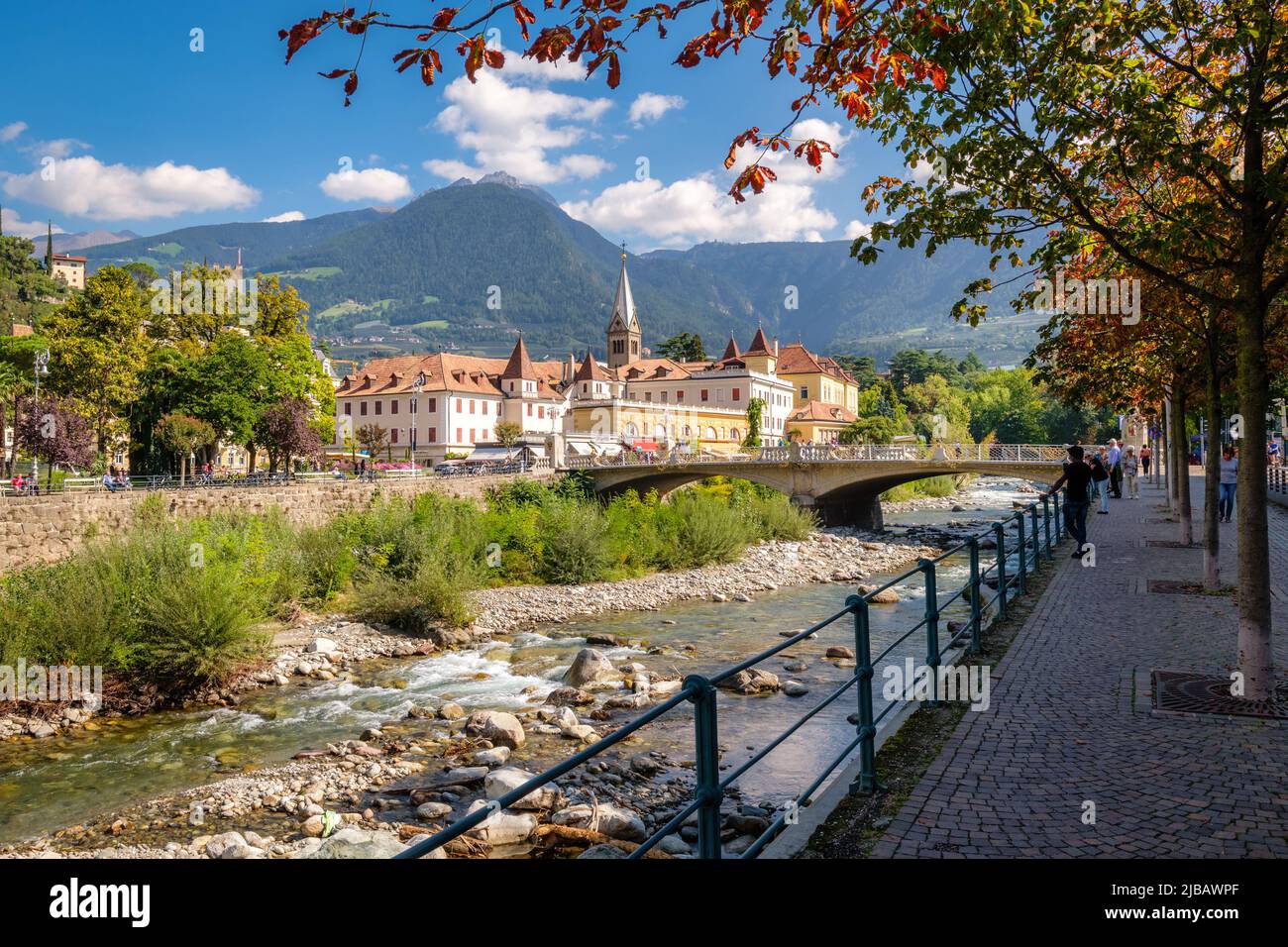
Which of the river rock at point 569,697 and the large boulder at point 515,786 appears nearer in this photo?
the large boulder at point 515,786

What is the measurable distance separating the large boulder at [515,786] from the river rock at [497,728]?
1358mm

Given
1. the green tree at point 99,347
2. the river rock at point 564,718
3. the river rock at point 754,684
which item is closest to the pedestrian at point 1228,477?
the river rock at point 754,684

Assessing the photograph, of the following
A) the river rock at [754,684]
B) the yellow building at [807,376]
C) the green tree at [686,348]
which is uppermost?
the green tree at [686,348]

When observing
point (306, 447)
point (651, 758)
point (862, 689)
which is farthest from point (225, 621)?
point (306, 447)

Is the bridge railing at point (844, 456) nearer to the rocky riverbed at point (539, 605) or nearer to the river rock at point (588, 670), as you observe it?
the rocky riverbed at point (539, 605)

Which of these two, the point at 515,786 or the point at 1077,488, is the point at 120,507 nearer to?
the point at 515,786

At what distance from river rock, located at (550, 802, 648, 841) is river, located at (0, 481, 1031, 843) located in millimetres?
1537

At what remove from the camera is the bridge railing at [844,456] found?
3928 centimetres

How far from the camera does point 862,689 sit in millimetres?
5652

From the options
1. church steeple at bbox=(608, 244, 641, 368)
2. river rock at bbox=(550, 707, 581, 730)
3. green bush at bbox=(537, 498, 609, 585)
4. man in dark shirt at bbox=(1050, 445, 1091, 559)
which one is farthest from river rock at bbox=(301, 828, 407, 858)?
church steeple at bbox=(608, 244, 641, 368)

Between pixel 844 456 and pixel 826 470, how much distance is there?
1.15m
